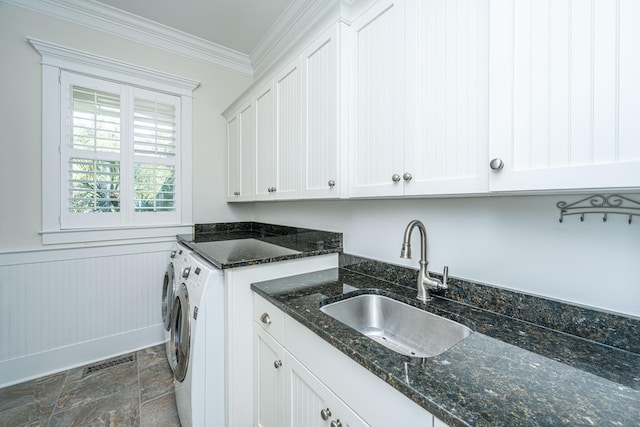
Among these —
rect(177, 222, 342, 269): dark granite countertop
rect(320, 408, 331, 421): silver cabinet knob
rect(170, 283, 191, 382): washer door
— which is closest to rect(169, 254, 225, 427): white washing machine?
rect(170, 283, 191, 382): washer door

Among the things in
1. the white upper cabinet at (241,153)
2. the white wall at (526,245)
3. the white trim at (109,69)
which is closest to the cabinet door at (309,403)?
the white wall at (526,245)

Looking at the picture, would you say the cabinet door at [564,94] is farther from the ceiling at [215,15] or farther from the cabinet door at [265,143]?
the ceiling at [215,15]

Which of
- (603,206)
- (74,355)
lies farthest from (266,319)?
(74,355)

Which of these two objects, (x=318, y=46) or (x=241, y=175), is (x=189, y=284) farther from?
(x=318, y=46)

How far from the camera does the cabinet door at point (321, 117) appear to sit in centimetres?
132

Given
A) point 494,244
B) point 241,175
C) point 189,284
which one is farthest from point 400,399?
→ point 241,175

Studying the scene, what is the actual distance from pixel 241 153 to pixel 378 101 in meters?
1.65

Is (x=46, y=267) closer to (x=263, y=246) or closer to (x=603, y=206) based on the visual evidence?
(x=263, y=246)

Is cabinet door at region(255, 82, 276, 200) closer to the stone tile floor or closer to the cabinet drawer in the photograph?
the cabinet drawer

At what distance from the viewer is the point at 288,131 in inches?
67.4

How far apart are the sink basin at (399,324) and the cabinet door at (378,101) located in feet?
1.75

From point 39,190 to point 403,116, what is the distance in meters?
2.75

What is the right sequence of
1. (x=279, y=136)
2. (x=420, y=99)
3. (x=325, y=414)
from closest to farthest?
(x=325, y=414) < (x=420, y=99) < (x=279, y=136)

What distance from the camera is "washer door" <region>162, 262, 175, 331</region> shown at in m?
2.03
